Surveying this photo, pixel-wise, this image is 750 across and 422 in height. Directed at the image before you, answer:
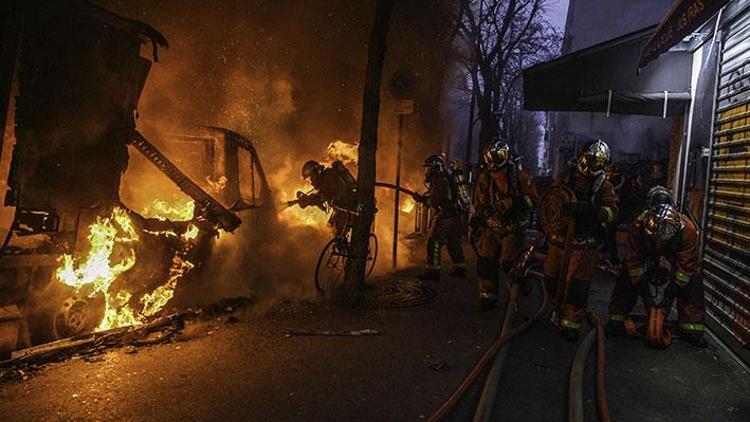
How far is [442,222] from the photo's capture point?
9.16m

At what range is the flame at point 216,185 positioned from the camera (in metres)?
7.82

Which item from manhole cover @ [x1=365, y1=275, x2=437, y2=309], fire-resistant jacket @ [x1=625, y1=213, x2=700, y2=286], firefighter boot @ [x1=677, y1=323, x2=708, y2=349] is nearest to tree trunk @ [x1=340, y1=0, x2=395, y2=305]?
manhole cover @ [x1=365, y1=275, x2=437, y2=309]

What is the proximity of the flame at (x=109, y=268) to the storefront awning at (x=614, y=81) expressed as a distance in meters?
7.57

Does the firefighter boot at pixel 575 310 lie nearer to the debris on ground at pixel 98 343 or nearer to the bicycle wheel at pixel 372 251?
the debris on ground at pixel 98 343

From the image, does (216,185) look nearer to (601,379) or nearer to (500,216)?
Answer: (500,216)

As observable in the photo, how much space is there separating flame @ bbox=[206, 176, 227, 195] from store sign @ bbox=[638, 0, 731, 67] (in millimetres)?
6359

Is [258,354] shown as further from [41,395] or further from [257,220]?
[257,220]

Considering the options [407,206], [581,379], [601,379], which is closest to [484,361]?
[581,379]

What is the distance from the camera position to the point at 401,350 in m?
5.43

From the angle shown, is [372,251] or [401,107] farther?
[372,251]

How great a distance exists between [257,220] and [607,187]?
229 inches

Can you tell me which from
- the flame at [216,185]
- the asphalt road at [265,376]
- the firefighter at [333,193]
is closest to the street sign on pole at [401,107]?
the firefighter at [333,193]

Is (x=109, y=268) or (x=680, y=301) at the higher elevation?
(x=109, y=268)

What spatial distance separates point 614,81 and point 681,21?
344cm
